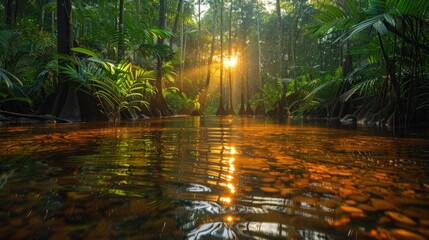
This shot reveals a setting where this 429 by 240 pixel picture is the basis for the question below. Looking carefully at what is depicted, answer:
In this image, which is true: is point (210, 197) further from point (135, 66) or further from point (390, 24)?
point (135, 66)

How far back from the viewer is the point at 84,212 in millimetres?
991

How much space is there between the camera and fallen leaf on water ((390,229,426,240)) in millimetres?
845

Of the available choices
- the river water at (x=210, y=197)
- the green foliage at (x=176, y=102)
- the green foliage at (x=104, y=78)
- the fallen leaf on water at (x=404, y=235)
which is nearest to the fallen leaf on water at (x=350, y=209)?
the river water at (x=210, y=197)

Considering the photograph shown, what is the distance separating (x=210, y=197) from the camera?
1219 millimetres

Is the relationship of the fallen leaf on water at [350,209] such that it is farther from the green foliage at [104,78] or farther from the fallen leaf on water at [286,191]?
the green foliage at [104,78]

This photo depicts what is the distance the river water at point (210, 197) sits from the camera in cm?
87

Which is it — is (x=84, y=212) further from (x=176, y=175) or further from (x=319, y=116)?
(x=319, y=116)

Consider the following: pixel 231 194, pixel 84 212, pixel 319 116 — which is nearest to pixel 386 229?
pixel 231 194

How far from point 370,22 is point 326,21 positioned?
4.73 ft

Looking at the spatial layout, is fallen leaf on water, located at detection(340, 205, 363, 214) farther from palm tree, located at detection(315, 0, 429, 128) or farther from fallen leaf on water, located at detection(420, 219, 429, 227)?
palm tree, located at detection(315, 0, 429, 128)

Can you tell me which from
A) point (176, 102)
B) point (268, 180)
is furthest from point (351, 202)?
point (176, 102)

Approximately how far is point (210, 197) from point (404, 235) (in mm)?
660

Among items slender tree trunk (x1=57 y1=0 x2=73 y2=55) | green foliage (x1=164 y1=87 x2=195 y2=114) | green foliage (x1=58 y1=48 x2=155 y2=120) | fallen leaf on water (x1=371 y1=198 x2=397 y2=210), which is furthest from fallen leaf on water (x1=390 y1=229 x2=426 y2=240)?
green foliage (x1=164 y1=87 x2=195 y2=114)

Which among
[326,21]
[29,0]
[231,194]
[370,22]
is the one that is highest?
[29,0]
